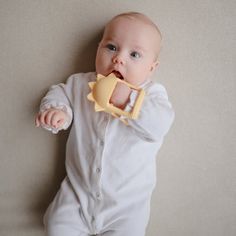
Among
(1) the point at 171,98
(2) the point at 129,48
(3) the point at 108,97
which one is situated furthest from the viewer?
(1) the point at 171,98

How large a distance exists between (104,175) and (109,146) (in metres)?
0.09

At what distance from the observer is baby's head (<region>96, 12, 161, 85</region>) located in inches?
33.4

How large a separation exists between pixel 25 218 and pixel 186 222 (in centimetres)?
56

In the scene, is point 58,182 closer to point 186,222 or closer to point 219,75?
point 186,222

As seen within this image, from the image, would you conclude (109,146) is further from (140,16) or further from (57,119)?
(140,16)

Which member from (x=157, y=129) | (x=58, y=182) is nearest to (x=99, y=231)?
(x=58, y=182)

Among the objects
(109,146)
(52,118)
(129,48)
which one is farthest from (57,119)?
(129,48)

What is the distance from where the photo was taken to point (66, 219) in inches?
35.7

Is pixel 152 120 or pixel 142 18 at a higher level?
pixel 142 18

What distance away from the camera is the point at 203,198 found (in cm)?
104

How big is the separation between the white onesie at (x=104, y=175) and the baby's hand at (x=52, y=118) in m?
0.03

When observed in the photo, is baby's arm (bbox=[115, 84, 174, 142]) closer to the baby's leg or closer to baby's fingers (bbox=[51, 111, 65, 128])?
baby's fingers (bbox=[51, 111, 65, 128])

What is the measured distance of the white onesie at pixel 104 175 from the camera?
890mm

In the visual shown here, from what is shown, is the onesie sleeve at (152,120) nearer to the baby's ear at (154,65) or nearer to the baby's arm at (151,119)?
the baby's arm at (151,119)
